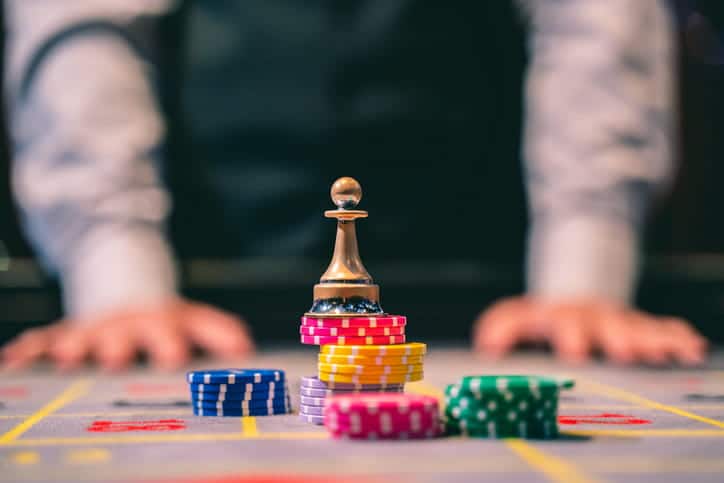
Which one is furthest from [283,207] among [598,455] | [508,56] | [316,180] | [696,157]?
[696,157]

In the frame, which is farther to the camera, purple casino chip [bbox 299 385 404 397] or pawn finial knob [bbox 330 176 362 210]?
pawn finial knob [bbox 330 176 362 210]

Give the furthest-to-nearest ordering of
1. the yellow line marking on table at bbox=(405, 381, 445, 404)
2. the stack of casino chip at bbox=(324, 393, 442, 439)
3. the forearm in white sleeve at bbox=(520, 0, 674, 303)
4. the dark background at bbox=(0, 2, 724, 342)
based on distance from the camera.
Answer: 1. the dark background at bbox=(0, 2, 724, 342)
2. the forearm in white sleeve at bbox=(520, 0, 674, 303)
3. the yellow line marking on table at bbox=(405, 381, 445, 404)
4. the stack of casino chip at bbox=(324, 393, 442, 439)

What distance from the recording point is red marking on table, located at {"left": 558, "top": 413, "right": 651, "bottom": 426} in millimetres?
1604

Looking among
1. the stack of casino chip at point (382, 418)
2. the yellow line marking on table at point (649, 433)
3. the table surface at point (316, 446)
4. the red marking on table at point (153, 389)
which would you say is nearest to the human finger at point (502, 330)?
the table surface at point (316, 446)

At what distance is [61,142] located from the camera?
330 centimetres

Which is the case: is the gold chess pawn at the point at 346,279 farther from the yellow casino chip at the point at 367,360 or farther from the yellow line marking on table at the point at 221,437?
the yellow line marking on table at the point at 221,437

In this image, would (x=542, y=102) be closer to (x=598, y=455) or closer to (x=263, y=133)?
(x=263, y=133)

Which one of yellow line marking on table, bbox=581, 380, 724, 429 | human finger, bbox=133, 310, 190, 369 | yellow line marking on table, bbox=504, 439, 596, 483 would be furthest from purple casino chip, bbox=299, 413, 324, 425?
human finger, bbox=133, 310, 190, 369

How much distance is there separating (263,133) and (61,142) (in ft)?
2.73

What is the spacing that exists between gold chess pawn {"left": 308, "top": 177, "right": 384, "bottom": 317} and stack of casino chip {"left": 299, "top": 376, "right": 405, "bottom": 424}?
153 millimetres

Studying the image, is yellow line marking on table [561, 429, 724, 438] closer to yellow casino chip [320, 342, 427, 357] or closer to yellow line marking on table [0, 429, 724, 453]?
yellow line marking on table [0, 429, 724, 453]

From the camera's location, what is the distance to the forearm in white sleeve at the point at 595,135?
3357 millimetres

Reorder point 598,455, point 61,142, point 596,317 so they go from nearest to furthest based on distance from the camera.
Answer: point 598,455, point 596,317, point 61,142

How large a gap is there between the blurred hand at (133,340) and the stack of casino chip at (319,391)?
42.5 inches
